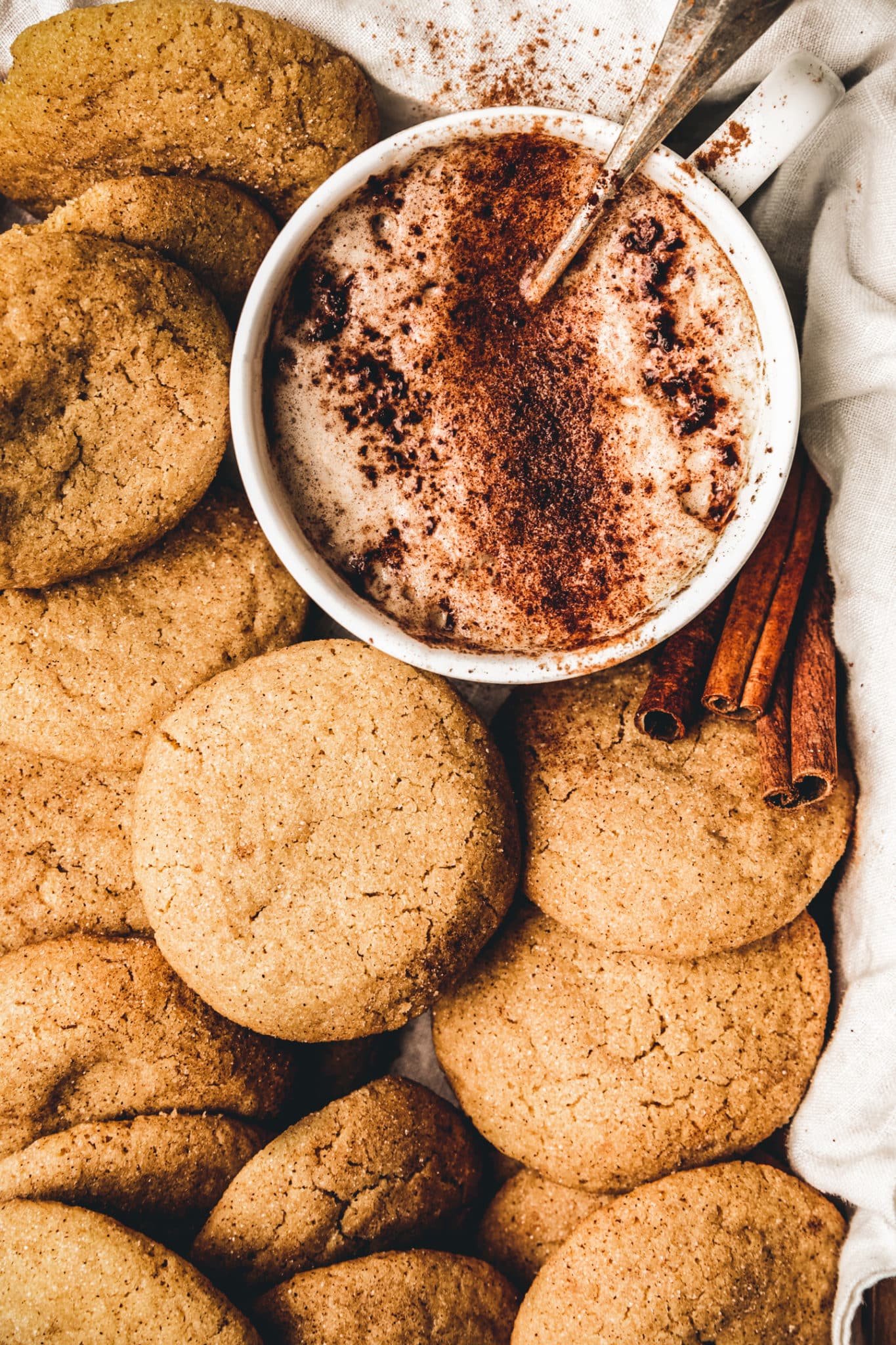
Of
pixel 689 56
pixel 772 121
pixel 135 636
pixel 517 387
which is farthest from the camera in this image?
pixel 135 636

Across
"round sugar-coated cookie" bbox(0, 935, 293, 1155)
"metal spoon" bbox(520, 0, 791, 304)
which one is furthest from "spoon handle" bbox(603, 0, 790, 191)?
"round sugar-coated cookie" bbox(0, 935, 293, 1155)

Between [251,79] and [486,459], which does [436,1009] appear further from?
[251,79]

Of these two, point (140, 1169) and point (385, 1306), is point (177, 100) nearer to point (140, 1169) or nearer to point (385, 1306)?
point (140, 1169)

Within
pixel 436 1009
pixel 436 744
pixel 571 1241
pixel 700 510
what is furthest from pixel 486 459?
pixel 571 1241

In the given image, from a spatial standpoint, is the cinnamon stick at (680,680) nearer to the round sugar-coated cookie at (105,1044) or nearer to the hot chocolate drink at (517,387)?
the hot chocolate drink at (517,387)

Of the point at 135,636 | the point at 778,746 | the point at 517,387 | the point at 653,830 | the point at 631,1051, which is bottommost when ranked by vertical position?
the point at 631,1051

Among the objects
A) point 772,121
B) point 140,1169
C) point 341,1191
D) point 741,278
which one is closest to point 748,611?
point 741,278

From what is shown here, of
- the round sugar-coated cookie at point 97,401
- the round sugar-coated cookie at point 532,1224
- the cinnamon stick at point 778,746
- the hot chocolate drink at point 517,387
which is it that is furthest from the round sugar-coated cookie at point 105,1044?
the cinnamon stick at point 778,746
